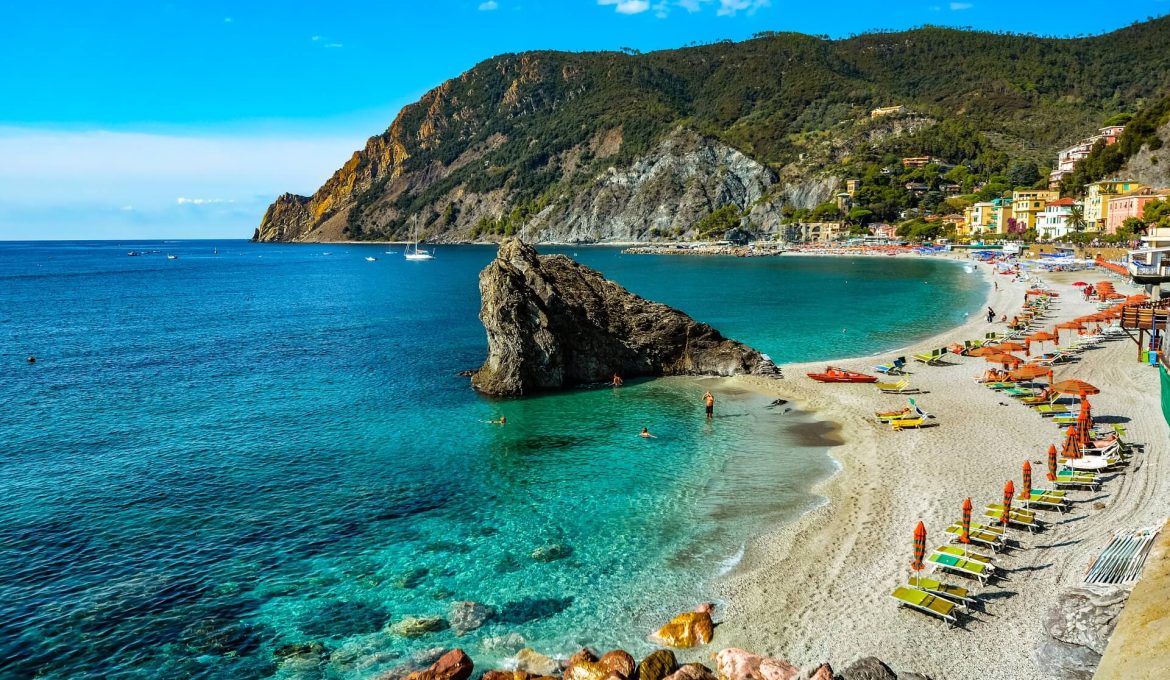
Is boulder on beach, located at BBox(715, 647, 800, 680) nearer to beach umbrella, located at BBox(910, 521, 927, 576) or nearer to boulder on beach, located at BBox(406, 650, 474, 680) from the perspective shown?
boulder on beach, located at BBox(406, 650, 474, 680)

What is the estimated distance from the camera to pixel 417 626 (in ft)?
52.1

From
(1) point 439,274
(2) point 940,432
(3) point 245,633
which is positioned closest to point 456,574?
(3) point 245,633

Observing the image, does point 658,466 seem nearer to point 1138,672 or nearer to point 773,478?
point 773,478

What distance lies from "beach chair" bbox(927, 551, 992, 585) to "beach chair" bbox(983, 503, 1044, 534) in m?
2.94

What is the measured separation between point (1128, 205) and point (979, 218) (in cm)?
5688

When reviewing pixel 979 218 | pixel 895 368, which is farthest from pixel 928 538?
pixel 979 218

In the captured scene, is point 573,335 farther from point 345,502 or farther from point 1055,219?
point 1055,219

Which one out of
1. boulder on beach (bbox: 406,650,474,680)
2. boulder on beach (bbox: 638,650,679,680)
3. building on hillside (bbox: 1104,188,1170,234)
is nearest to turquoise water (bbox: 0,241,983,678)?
boulder on beach (bbox: 406,650,474,680)

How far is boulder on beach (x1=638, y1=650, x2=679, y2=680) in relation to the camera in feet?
44.5

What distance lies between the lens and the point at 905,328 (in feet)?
190

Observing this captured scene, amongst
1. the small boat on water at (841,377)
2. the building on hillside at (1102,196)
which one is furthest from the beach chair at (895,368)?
the building on hillside at (1102,196)

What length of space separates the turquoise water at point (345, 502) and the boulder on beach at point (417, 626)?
0.73 ft

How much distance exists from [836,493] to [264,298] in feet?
298

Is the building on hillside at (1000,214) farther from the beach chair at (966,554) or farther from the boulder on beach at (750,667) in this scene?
the boulder on beach at (750,667)
